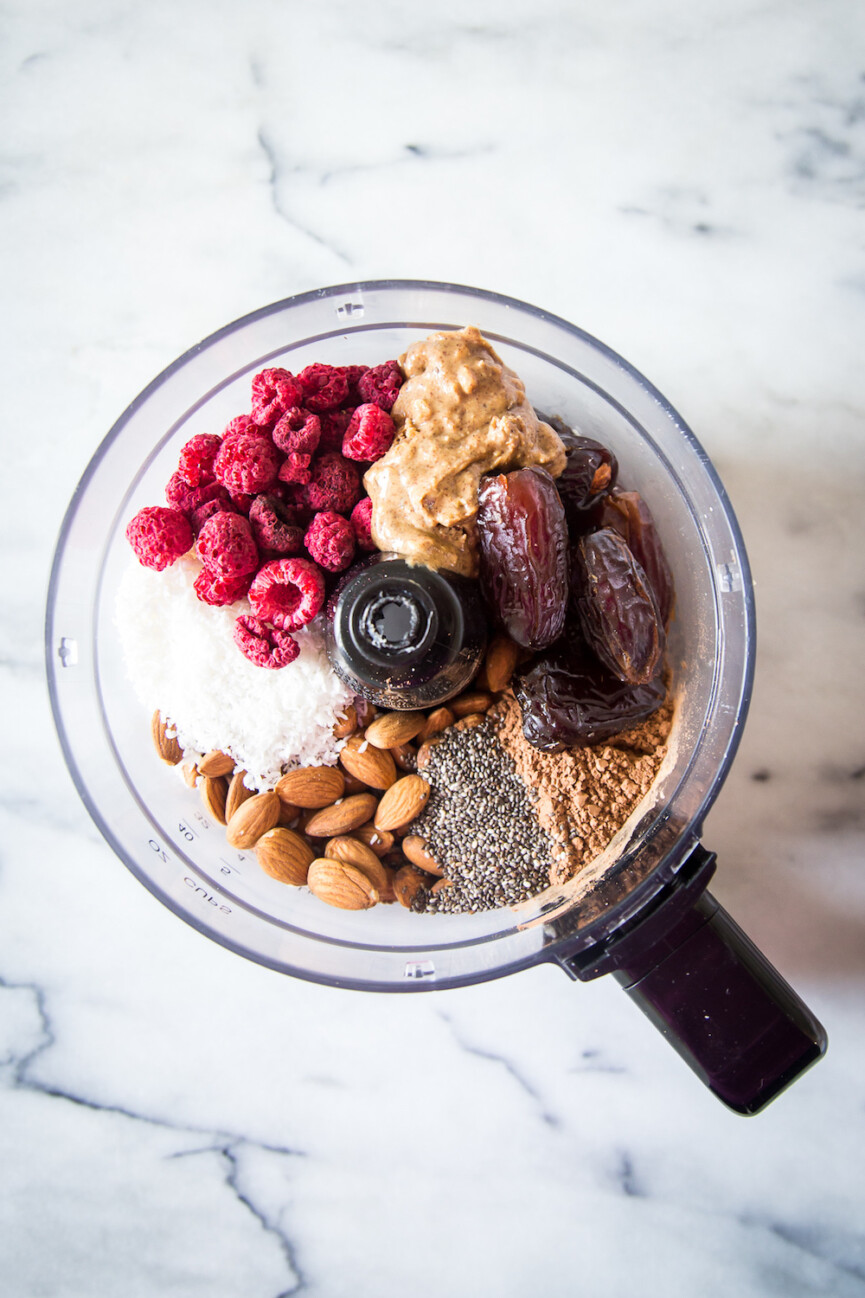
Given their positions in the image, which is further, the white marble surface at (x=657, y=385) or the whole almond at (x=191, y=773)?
the white marble surface at (x=657, y=385)

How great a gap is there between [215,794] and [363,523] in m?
0.34

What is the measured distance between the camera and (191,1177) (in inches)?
44.1

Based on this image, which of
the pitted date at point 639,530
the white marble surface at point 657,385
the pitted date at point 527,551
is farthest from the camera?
the white marble surface at point 657,385

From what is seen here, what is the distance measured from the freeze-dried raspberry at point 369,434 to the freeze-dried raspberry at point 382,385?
0.02 m

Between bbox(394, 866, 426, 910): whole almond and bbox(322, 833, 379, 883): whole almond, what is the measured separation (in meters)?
0.03

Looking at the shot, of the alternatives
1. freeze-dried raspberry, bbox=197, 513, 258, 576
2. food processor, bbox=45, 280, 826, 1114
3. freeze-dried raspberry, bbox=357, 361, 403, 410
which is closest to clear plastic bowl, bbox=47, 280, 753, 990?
food processor, bbox=45, 280, 826, 1114

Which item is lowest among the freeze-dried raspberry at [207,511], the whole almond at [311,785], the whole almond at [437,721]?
the whole almond at [311,785]

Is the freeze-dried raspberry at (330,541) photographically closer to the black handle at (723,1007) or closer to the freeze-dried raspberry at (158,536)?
the freeze-dried raspberry at (158,536)

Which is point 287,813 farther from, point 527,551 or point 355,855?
point 527,551

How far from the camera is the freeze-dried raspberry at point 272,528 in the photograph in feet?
2.87

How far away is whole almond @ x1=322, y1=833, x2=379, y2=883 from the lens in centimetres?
94

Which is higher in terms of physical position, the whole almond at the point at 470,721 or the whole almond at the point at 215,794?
the whole almond at the point at 470,721

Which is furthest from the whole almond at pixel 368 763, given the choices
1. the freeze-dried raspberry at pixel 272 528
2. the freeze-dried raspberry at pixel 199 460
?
the freeze-dried raspberry at pixel 199 460

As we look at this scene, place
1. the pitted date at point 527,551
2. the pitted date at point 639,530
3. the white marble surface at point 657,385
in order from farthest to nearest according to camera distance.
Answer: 1. the white marble surface at point 657,385
2. the pitted date at point 639,530
3. the pitted date at point 527,551
